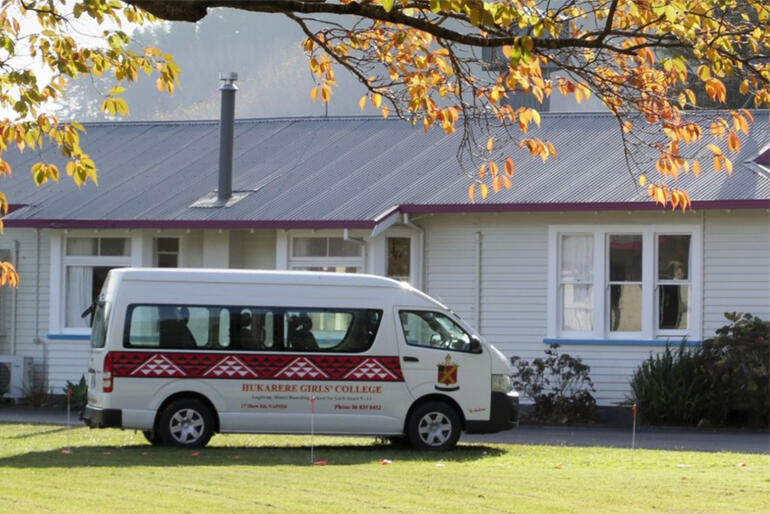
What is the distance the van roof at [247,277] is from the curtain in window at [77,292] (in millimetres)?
9122

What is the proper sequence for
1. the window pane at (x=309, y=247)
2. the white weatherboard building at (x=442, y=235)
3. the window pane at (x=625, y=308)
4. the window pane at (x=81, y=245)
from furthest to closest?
the window pane at (x=81, y=245) < the window pane at (x=309, y=247) < the window pane at (x=625, y=308) < the white weatherboard building at (x=442, y=235)

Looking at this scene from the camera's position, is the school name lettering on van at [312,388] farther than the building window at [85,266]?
No

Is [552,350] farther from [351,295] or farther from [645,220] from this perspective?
[351,295]

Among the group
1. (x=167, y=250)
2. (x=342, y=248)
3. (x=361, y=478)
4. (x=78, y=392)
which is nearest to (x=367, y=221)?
(x=342, y=248)

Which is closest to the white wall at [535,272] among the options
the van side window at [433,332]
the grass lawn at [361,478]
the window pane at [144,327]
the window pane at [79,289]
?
the grass lawn at [361,478]

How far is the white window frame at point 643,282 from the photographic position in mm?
24172

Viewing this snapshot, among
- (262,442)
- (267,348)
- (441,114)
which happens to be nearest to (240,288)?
(267,348)

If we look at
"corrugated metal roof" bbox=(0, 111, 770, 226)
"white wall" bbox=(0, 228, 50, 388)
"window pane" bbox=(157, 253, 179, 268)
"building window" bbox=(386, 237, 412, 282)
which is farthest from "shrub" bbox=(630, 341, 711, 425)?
"white wall" bbox=(0, 228, 50, 388)

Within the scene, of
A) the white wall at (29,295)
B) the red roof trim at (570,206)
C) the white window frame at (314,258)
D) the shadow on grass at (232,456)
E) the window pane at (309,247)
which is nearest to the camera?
the shadow on grass at (232,456)

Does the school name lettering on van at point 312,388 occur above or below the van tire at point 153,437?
above

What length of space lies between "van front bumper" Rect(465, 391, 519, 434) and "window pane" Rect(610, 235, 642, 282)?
642 cm

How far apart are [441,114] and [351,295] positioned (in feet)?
23.7

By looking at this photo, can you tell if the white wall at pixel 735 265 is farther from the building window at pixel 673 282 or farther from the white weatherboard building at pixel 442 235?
the building window at pixel 673 282

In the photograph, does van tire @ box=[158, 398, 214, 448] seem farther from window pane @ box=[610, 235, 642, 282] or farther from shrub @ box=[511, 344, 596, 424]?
window pane @ box=[610, 235, 642, 282]
